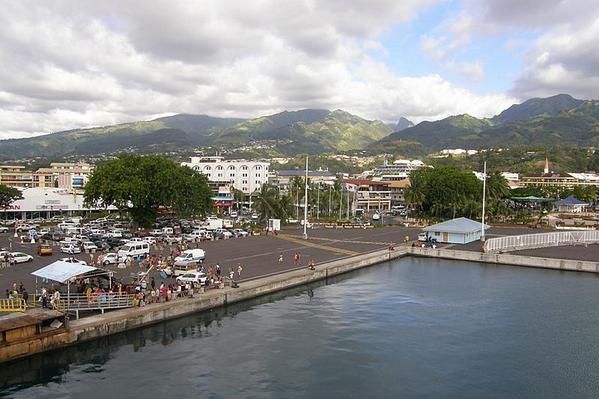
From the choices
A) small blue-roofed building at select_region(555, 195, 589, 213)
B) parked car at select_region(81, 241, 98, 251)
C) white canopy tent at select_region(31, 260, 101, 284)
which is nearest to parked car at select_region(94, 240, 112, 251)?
parked car at select_region(81, 241, 98, 251)

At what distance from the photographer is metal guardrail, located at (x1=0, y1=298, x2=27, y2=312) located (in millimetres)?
27089

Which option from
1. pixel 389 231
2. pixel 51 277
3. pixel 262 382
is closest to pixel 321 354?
pixel 262 382

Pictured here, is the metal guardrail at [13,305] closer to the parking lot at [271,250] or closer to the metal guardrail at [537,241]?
the parking lot at [271,250]

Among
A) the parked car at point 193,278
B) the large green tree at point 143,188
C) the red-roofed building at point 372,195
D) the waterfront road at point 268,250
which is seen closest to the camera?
the parked car at point 193,278

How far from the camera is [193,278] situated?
3625cm

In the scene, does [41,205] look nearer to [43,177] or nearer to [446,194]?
[446,194]

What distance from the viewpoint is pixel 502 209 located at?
3693 inches

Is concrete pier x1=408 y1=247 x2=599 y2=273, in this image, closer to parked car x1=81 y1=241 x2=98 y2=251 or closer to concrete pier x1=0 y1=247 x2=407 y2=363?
concrete pier x1=0 y1=247 x2=407 y2=363

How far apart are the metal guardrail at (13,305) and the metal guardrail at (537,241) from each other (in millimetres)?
45867

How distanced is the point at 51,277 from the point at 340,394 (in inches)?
759

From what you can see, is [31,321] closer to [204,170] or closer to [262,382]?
[262,382]

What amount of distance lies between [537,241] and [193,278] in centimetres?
4325

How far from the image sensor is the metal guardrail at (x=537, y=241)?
185 ft

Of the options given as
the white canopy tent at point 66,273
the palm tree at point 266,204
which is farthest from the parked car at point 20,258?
the palm tree at point 266,204
